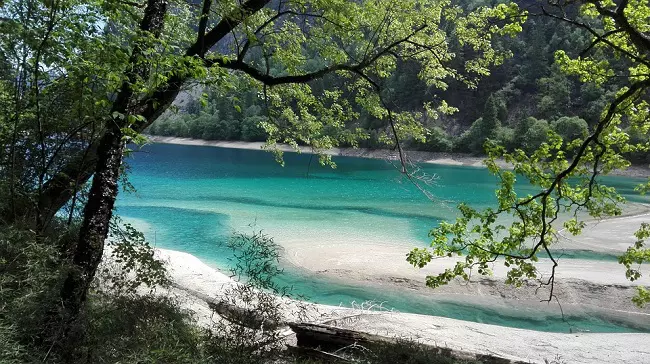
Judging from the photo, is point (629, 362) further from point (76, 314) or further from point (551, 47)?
point (551, 47)

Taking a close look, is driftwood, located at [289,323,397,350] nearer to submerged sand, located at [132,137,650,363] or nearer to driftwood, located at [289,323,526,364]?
driftwood, located at [289,323,526,364]

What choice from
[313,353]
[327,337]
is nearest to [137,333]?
Result: [313,353]

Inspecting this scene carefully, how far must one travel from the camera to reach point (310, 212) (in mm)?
26656

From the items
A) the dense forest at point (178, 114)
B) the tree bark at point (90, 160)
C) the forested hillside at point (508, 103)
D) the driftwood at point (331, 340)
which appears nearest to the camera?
the dense forest at point (178, 114)

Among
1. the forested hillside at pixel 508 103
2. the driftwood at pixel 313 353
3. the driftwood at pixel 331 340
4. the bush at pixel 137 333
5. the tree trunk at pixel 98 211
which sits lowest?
the driftwood at pixel 313 353

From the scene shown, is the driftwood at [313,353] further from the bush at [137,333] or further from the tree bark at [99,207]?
the tree bark at [99,207]

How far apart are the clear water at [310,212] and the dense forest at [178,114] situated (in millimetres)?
1151

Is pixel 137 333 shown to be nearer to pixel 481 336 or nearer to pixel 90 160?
pixel 90 160

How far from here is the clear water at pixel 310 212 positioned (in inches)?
496

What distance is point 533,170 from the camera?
595cm

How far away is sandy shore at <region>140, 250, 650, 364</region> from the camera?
8.11 meters

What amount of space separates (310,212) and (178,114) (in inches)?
800

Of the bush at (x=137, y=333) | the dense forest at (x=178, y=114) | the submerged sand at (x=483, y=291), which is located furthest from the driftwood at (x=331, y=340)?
the bush at (x=137, y=333)

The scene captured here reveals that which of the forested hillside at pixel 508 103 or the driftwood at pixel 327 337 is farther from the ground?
the forested hillside at pixel 508 103
